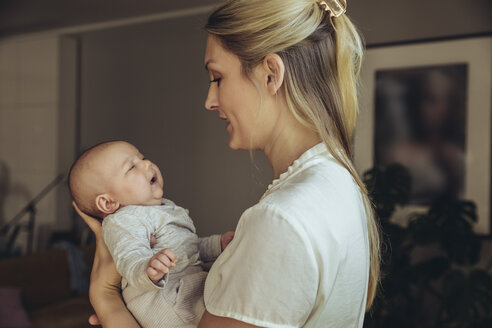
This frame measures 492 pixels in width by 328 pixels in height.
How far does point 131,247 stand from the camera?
0.49 metres

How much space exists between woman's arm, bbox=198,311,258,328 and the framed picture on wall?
4.42 feet

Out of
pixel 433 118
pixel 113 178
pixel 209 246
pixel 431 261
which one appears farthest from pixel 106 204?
pixel 433 118

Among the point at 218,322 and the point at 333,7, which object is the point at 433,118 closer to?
the point at 333,7

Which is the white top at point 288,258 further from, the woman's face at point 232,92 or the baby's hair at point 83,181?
the baby's hair at point 83,181

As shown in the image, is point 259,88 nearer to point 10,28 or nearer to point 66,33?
point 66,33

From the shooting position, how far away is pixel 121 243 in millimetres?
493

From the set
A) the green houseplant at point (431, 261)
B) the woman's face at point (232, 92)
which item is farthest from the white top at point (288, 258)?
the green houseplant at point (431, 261)

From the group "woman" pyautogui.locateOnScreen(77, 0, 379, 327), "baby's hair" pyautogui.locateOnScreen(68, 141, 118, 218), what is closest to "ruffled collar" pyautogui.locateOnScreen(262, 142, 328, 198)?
"woman" pyautogui.locateOnScreen(77, 0, 379, 327)

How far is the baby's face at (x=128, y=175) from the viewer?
526mm

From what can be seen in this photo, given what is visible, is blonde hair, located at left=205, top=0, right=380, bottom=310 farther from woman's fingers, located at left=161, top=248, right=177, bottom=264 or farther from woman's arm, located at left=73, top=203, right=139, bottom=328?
woman's arm, located at left=73, top=203, right=139, bottom=328

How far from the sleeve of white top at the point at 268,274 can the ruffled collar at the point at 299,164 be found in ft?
0.26

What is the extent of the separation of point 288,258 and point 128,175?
0.26m

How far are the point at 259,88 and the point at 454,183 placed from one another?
1.57 meters

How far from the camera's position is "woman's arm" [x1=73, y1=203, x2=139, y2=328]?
50 centimetres
